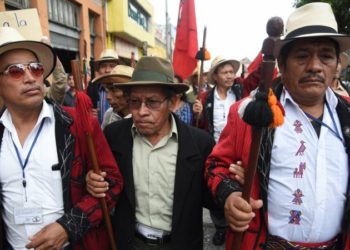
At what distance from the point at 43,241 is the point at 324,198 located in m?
1.49

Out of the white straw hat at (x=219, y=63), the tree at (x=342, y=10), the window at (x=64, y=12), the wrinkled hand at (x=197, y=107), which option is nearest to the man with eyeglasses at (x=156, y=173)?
the wrinkled hand at (x=197, y=107)

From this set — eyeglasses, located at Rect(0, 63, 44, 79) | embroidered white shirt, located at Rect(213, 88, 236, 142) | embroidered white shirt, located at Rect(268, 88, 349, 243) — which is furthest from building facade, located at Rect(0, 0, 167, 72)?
embroidered white shirt, located at Rect(268, 88, 349, 243)

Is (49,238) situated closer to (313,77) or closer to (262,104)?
(262,104)

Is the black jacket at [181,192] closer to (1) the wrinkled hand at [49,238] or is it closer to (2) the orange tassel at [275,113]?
(1) the wrinkled hand at [49,238]

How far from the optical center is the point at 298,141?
1717 mm

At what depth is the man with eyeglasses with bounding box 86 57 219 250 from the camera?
6.81 ft

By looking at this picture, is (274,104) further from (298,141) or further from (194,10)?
(194,10)

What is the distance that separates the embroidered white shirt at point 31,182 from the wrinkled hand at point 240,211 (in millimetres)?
994

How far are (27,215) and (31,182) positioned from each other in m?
0.19

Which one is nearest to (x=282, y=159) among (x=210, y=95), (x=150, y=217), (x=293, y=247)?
(x=293, y=247)

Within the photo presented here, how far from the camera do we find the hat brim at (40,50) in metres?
1.90

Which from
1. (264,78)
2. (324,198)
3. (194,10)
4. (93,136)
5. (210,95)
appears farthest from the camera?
(210,95)

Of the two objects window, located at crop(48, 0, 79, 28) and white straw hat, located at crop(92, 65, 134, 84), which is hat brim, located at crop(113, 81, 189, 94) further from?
window, located at crop(48, 0, 79, 28)

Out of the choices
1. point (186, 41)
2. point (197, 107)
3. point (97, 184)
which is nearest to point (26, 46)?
point (97, 184)
